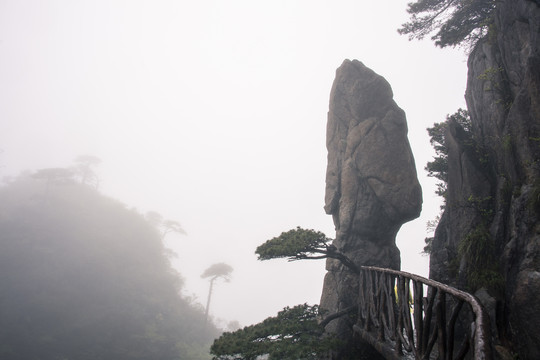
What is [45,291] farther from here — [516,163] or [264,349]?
[516,163]

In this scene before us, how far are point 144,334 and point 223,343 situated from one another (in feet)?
83.6

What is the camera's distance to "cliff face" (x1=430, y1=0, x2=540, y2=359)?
6.84m

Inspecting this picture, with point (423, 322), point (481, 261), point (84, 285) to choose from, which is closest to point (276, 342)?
point (423, 322)

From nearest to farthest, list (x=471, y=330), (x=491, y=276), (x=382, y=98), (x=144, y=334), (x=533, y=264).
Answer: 1. (x=471, y=330)
2. (x=533, y=264)
3. (x=491, y=276)
4. (x=382, y=98)
5. (x=144, y=334)

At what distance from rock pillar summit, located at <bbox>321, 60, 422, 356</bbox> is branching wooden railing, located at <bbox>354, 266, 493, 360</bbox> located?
4469 mm

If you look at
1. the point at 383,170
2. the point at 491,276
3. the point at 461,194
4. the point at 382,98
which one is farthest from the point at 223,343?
the point at 382,98

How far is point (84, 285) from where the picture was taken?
31156mm

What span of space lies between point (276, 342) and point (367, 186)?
945 cm

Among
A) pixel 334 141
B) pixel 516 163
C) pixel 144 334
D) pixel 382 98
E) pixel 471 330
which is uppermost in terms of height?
pixel 382 98

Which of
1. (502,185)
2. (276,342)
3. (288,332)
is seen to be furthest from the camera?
(288,332)

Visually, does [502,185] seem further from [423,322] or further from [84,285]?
[84,285]

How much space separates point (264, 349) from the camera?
28.0 feet

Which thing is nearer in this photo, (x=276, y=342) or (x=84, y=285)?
(x=276, y=342)

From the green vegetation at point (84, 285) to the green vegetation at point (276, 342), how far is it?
71.2 feet
